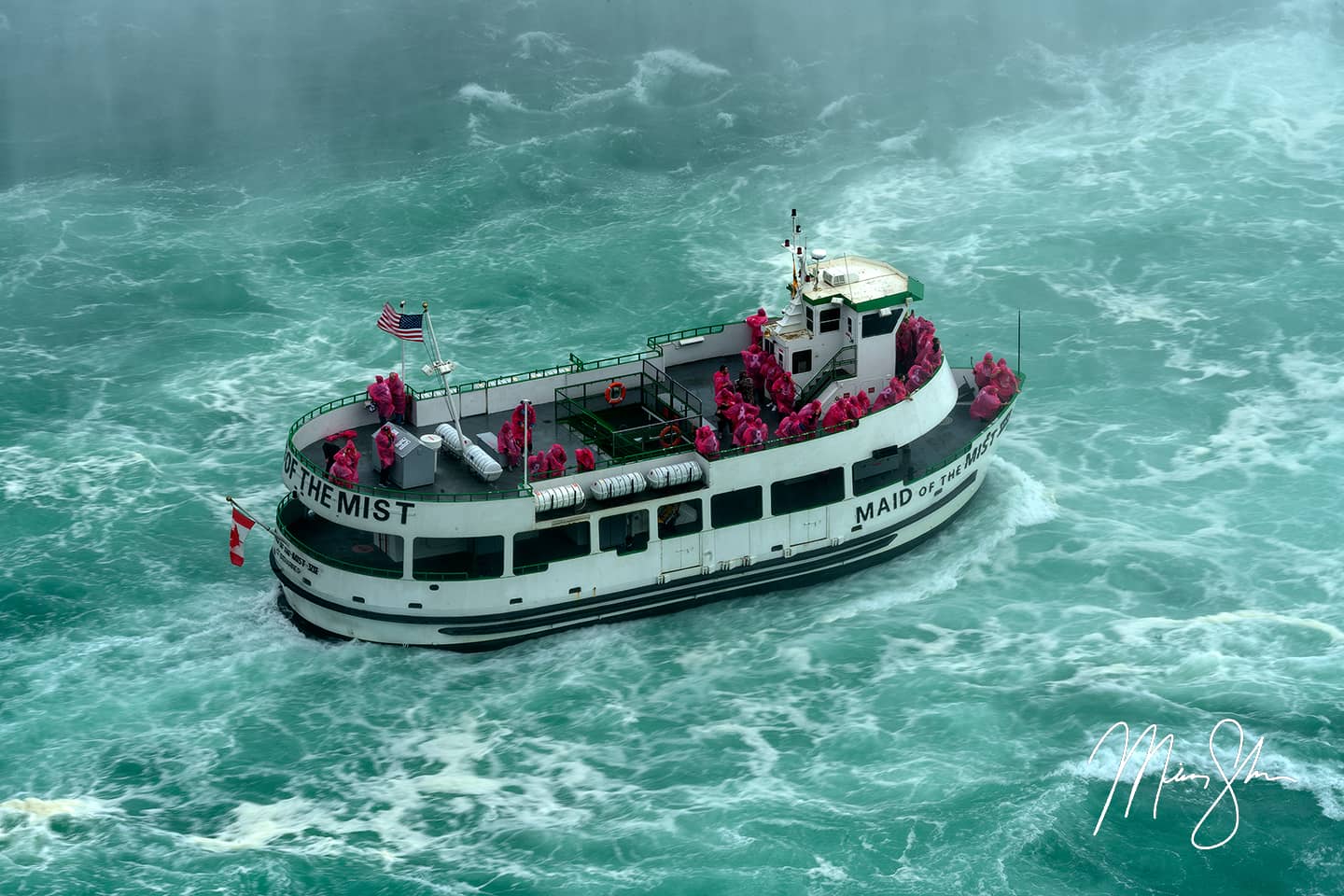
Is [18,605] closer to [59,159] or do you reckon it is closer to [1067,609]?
[1067,609]

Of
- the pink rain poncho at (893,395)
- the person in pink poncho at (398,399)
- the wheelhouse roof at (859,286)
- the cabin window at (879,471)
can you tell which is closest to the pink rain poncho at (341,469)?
the person in pink poncho at (398,399)

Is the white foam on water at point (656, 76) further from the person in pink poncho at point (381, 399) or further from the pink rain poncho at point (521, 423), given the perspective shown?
the person in pink poncho at point (381, 399)

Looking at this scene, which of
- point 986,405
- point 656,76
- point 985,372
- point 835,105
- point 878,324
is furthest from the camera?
point 656,76

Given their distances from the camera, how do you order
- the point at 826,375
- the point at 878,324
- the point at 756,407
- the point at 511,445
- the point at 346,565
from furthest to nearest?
the point at 826,375
the point at 878,324
the point at 756,407
the point at 511,445
the point at 346,565

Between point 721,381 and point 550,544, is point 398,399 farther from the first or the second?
point 721,381

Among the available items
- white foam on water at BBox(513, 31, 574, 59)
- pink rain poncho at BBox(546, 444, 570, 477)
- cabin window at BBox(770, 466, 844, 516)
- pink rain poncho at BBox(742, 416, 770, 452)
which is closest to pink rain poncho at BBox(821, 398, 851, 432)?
cabin window at BBox(770, 466, 844, 516)

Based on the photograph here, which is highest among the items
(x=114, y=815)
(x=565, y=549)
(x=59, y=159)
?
(x=59, y=159)

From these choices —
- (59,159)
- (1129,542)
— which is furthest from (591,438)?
(59,159)

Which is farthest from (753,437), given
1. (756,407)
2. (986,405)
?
(986,405)
